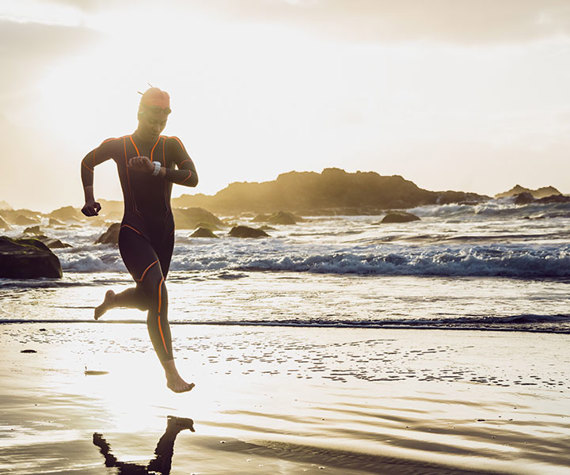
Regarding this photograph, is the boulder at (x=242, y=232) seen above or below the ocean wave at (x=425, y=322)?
above

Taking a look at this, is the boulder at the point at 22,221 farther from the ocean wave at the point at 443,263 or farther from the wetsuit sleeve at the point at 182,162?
the wetsuit sleeve at the point at 182,162

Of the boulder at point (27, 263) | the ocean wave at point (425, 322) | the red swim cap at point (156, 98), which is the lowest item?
the ocean wave at point (425, 322)

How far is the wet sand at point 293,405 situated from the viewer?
3.53m

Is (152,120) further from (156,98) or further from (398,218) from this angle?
(398,218)

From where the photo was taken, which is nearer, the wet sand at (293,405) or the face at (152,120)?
the wet sand at (293,405)

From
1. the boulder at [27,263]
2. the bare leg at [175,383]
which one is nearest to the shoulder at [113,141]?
the bare leg at [175,383]

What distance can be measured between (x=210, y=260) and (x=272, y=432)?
56.5 ft

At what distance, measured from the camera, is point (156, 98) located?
5.21 metres

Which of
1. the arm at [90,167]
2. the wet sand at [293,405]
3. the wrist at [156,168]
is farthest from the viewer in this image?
the arm at [90,167]

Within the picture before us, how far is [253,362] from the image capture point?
6.43 metres

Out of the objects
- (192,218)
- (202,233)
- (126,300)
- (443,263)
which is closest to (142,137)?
(126,300)

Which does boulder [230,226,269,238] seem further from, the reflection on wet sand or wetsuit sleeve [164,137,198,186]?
the reflection on wet sand

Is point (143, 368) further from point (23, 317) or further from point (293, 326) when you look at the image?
point (23, 317)

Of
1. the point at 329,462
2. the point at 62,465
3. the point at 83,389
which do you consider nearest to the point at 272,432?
the point at 329,462
